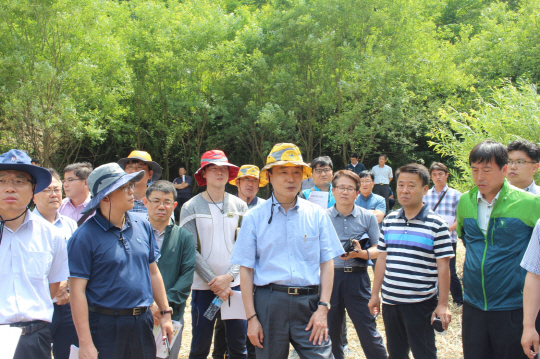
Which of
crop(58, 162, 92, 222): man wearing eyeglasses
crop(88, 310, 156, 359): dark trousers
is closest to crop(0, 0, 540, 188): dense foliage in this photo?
crop(58, 162, 92, 222): man wearing eyeglasses

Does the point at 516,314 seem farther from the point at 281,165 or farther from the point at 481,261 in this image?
the point at 281,165

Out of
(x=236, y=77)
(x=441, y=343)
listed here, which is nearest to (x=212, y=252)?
(x=441, y=343)

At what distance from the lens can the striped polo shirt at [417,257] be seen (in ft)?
10.8

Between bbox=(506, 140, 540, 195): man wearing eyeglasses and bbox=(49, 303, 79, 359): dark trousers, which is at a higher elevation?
bbox=(506, 140, 540, 195): man wearing eyeglasses

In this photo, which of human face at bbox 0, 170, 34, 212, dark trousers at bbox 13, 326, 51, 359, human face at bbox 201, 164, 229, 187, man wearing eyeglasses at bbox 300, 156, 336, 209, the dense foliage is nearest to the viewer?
dark trousers at bbox 13, 326, 51, 359

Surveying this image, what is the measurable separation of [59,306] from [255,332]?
177 cm

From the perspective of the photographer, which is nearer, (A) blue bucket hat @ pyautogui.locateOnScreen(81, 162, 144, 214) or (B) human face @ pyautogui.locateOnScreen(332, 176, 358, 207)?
(A) blue bucket hat @ pyautogui.locateOnScreen(81, 162, 144, 214)

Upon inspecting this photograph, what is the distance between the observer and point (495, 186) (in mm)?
3078

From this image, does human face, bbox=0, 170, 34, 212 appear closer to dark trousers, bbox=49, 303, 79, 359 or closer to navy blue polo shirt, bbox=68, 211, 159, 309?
navy blue polo shirt, bbox=68, 211, 159, 309

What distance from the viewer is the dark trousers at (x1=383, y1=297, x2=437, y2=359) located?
325cm

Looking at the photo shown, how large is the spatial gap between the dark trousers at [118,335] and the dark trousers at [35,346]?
273 mm

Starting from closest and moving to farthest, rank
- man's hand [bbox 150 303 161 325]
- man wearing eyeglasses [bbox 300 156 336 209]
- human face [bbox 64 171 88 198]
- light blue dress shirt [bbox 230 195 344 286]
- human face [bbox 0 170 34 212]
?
1. human face [bbox 0 170 34 212]
2. light blue dress shirt [bbox 230 195 344 286]
3. man's hand [bbox 150 303 161 325]
4. human face [bbox 64 171 88 198]
5. man wearing eyeglasses [bbox 300 156 336 209]

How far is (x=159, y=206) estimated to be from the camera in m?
3.53

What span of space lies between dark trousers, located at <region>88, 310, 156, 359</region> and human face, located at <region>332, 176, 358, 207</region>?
2.24 meters
